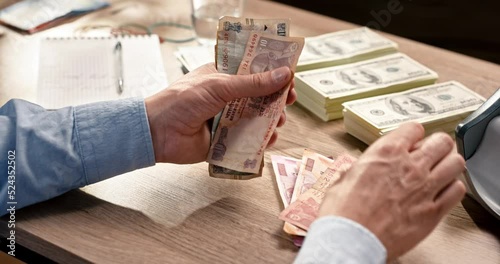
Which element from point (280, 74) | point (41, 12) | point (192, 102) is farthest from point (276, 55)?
point (41, 12)

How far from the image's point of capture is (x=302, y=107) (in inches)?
45.9

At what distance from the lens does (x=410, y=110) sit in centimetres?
108

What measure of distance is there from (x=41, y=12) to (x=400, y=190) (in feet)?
3.69

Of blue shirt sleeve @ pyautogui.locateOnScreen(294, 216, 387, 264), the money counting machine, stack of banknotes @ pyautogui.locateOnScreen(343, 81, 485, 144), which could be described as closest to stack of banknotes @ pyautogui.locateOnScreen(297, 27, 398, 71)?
stack of banknotes @ pyautogui.locateOnScreen(343, 81, 485, 144)

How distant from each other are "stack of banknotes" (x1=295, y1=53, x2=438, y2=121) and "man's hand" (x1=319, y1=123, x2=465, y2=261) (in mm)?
320

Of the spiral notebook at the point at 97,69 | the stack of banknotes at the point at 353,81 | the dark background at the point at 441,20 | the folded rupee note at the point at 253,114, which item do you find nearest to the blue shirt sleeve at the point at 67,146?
the folded rupee note at the point at 253,114

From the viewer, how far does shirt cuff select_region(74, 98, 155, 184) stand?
88 centimetres

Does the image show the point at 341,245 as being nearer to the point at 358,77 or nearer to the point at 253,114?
the point at 253,114

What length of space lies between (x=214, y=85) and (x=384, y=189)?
302mm

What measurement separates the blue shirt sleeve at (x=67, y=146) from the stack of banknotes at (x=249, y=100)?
0.40 ft

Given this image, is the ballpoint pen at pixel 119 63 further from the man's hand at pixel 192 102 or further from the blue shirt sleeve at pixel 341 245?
the blue shirt sleeve at pixel 341 245

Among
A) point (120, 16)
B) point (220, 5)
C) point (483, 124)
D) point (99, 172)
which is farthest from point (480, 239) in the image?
point (120, 16)

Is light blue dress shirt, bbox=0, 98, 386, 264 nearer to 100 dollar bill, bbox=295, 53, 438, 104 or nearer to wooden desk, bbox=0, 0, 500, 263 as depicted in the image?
wooden desk, bbox=0, 0, 500, 263

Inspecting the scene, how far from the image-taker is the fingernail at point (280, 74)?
892 millimetres
